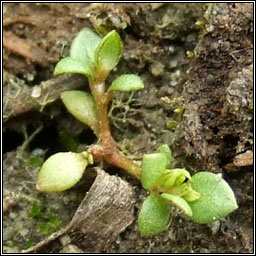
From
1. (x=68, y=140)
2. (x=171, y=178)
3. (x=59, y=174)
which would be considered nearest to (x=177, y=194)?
(x=171, y=178)

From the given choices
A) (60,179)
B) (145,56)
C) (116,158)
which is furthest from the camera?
(145,56)

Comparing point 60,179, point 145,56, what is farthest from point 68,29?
point 60,179

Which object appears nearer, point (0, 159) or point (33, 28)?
point (0, 159)

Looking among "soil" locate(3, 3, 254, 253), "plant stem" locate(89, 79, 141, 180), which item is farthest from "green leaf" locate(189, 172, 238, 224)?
"plant stem" locate(89, 79, 141, 180)

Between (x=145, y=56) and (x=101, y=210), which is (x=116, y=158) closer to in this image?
(x=101, y=210)

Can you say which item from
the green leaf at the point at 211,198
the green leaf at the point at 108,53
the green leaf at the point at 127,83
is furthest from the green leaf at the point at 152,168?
the green leaf at the point at 108,53

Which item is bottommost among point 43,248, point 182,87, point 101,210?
point 43,248
